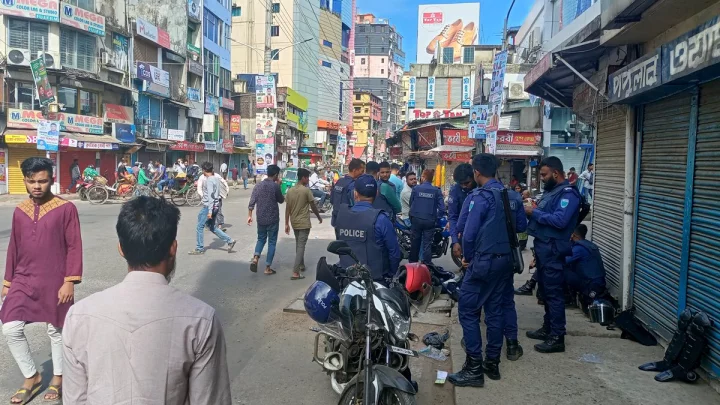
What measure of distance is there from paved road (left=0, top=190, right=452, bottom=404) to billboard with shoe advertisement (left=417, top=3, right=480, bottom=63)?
166 feet

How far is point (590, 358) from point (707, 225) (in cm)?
150

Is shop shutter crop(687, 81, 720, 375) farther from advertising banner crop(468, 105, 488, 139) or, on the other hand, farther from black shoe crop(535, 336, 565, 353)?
advertising banner crop(468, 105, 488, 139)

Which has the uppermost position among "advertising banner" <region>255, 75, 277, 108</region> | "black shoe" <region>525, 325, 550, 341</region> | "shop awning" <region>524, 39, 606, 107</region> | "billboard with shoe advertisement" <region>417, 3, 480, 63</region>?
"billboard with shoe advertisement" <region>417, 3, 480, 63</region>

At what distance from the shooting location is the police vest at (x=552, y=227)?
15.8 ft

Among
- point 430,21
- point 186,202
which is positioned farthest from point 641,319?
point 430,21

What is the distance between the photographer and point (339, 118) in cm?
8925

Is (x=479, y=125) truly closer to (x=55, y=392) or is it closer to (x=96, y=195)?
(x=55, y=392)

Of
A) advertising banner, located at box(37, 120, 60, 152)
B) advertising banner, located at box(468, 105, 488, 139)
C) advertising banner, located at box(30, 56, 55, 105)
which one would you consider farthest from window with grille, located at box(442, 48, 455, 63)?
advertising banner, located at box(468, 105, 488, 139)

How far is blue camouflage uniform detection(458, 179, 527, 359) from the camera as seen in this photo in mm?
4258

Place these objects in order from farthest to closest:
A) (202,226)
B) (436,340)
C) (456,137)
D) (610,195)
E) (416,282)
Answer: (456,137), (202,226), (610,195), (436,340), (416,282)

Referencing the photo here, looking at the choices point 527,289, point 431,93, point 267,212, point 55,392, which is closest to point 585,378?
point 527,289

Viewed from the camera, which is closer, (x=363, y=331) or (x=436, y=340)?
(x=363, y=331)

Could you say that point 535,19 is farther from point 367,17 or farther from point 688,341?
point 367,17

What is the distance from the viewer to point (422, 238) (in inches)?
334
